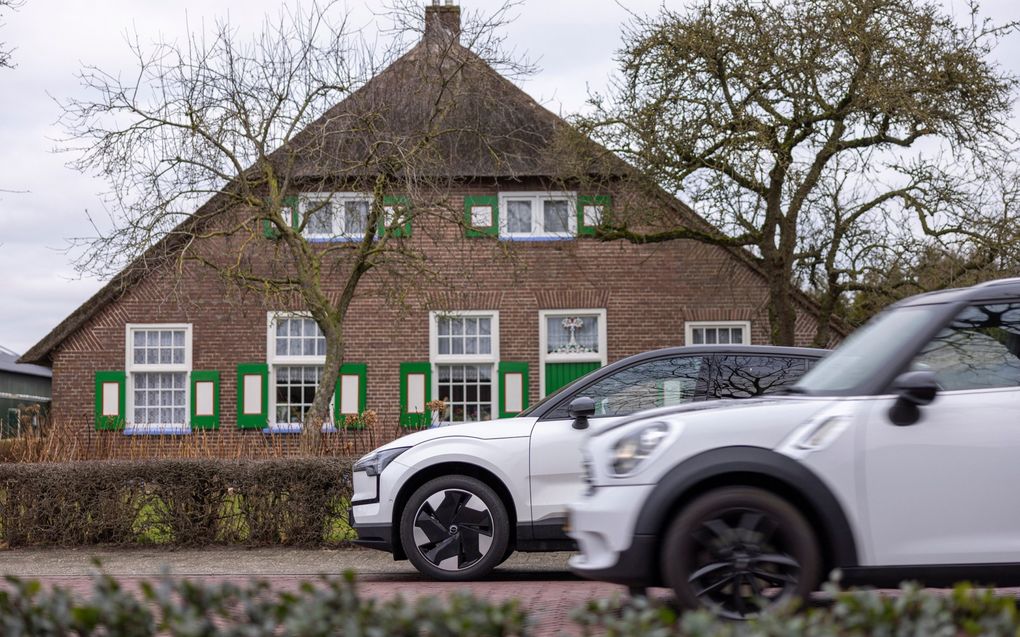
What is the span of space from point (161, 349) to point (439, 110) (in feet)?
33.7

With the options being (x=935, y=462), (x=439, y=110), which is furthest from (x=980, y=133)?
(x=935, y=462)

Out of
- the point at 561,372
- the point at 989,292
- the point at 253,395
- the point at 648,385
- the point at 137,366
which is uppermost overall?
the point at 137,366

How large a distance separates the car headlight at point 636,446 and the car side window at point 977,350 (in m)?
1.24

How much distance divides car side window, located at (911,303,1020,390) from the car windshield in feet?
0.42

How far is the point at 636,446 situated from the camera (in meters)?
5.83

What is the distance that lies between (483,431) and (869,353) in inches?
124

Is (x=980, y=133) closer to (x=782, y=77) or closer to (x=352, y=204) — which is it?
(x=782, y=77)

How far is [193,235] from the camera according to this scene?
14.2 m

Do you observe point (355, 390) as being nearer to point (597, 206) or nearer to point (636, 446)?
point (597, 206)

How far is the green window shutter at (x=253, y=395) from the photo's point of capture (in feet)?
73.8

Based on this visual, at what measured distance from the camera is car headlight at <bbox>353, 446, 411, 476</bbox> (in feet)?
28.5

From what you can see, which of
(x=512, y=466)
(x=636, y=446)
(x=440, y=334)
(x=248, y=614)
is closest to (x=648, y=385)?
(x=512, y=466)

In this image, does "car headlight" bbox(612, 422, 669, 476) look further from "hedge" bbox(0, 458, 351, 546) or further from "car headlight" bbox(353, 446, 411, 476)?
"hedge" bbox(0, 458, 351, 546)

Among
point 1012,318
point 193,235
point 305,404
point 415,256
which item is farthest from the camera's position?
point 305,404
